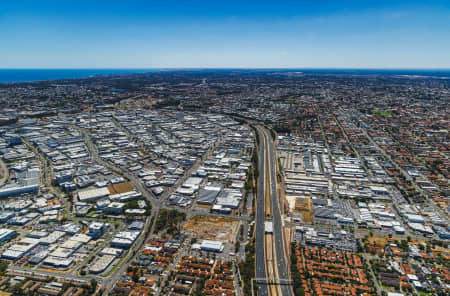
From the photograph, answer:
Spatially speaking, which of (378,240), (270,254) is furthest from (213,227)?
(378,240)

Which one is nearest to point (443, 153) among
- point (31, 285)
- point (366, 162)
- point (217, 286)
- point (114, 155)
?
point (366, 162)

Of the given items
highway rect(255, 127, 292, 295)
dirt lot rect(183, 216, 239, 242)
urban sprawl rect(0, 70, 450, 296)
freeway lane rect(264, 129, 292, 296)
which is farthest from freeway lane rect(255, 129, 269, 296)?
dirt lot rect(183, 216, 239, 242)

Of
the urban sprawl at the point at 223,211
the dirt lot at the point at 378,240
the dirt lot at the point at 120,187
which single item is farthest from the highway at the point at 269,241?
the dirt lot at the point at 120,187

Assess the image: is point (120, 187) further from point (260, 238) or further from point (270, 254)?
point (270, 254)

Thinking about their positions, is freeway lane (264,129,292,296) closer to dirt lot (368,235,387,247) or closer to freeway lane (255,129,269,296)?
freeway lane (255,129,269,296)

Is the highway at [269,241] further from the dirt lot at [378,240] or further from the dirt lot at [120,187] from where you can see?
the dirt lot at [120,187]

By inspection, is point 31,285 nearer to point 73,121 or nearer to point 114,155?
point 114,155
